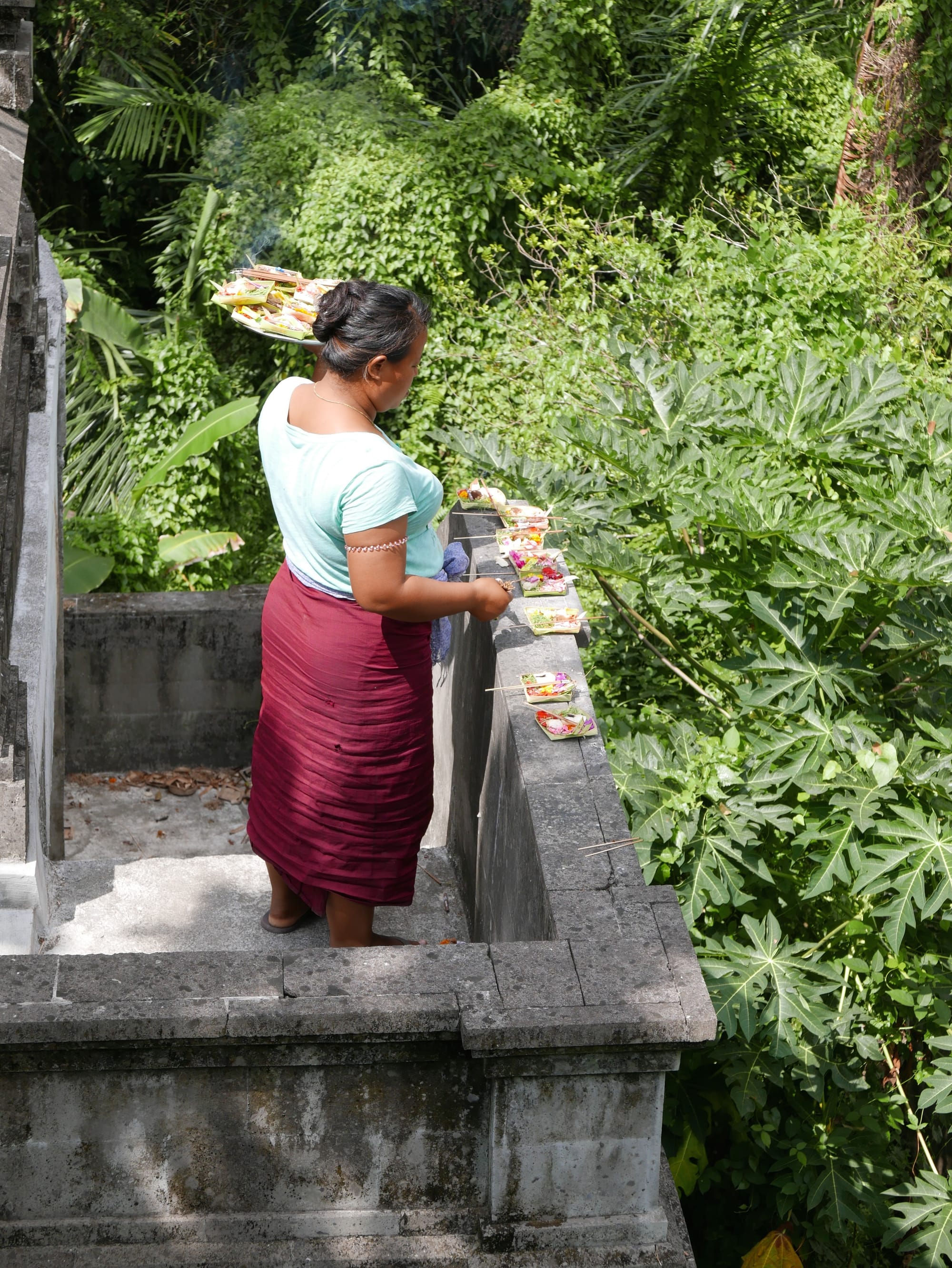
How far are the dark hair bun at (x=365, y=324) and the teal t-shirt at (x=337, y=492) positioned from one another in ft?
0.47

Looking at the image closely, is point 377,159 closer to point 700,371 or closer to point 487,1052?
point 700,371

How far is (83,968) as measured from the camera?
226 cm

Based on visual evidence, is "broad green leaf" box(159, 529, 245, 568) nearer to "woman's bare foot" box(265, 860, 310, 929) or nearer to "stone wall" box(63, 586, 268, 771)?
"stone wall" box(63, 586, 268, 771)

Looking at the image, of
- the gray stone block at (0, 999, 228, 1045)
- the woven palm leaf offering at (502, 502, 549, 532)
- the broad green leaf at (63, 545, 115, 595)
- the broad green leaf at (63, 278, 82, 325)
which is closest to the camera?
the gray stone block at (0, 999, 228, 1045)

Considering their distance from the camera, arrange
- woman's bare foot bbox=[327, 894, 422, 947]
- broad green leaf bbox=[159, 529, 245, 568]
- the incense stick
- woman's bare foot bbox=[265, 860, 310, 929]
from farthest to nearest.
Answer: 1. broad green leaf bbox=[159, 529, 245, 568]
2. woman's bare foot bbox=[265, 860, 310, 929]
3. woman's bare foot bbox=[327, 894, 422, 947]
4. the incense stick

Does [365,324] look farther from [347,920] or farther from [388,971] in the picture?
[347,920]

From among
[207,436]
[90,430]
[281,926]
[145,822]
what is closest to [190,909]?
[281,926]

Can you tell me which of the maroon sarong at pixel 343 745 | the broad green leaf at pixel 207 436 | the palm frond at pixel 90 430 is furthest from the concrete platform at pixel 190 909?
the palm frond at pixel 90 430

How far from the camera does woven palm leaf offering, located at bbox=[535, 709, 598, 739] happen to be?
3.13 meters

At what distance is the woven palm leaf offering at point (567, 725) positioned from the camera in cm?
313

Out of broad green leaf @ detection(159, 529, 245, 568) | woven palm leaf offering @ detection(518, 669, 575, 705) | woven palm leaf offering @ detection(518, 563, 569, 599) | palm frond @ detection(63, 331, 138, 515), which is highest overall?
woven palm leaf offering @ detection(518, 563, 569, 599)

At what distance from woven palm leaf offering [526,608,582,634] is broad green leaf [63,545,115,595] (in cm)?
518

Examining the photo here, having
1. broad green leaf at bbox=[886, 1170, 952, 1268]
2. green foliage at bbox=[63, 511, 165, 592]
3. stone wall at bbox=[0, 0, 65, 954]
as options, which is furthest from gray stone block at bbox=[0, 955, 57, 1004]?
green foliage at bbox=[63, 511, 165, 592]

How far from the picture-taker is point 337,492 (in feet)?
9.07
